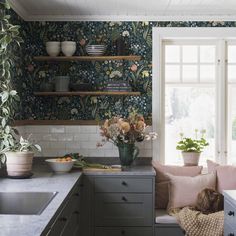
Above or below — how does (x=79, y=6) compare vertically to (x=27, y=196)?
above

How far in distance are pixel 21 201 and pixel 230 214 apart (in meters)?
1.44

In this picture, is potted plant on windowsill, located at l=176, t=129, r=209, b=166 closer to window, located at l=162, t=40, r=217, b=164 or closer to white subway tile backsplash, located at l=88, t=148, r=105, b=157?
window, located at l=162, t=40, r=217, b=164

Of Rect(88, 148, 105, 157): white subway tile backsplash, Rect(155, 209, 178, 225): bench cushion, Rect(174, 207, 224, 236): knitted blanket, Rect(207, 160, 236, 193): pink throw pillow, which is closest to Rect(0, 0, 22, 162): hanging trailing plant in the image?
Rect(88, 148, 105, 157): white subway tile backsplash

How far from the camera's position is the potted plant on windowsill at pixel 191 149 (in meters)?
4.80

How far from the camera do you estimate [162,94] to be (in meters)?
4.99

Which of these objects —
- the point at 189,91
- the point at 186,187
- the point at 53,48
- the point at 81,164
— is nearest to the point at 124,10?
the point at 53,48

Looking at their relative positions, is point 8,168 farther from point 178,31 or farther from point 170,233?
point 178,31

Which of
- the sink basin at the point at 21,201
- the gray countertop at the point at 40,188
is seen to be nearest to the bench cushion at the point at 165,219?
the gray countertop at the point at 40,188

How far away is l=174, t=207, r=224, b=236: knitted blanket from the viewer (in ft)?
12.5

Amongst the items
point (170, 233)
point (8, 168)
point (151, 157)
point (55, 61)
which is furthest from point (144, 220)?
point (55, 61)

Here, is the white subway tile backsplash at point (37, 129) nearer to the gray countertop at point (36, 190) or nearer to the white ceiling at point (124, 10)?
the gray countertop at point (36, 190)

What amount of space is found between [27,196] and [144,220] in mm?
1446

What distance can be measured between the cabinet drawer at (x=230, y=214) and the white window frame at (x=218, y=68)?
64.0 inches

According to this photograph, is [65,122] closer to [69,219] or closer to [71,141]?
[71,141]
